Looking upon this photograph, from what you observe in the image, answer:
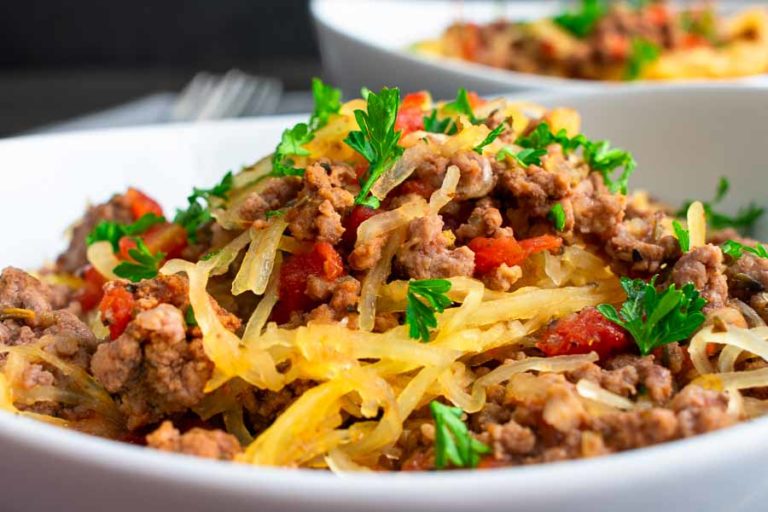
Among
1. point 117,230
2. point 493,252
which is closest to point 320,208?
point 493,252

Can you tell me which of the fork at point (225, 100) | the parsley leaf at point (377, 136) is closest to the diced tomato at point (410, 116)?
the parsley leaf at point (377, 136)

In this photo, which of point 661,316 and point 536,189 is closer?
point 661,316

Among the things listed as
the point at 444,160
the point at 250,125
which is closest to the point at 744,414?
the point at 444,160

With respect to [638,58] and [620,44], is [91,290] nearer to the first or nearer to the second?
[638,58]

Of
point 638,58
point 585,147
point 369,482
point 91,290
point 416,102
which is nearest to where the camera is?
point 369,482

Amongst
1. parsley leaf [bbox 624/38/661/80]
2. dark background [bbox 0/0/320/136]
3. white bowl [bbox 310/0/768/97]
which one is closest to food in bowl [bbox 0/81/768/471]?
white bowl [bbox 310/0/768/97]

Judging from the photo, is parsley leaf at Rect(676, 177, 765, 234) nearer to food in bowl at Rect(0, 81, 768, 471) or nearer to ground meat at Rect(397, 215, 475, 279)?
food in bowl at Rect(0, 81, 768, 471)

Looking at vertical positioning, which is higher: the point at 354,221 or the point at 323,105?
the point at 323,105

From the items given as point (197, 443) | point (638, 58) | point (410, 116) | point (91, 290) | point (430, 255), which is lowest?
point (91, 290)
